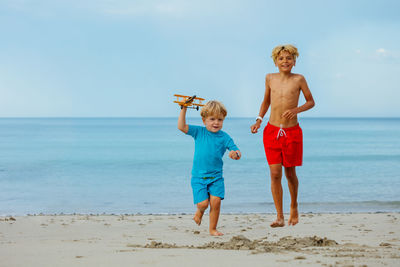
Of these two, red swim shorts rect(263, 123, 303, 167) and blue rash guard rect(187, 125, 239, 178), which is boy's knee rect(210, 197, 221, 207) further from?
red swim shorts rect(263, 123, 303, 167)

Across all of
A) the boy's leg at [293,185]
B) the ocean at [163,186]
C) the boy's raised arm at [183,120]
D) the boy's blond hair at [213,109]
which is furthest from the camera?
the ocean at [163,186]

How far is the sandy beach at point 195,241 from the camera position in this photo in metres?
4.73

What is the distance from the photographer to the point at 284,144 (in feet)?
18.9

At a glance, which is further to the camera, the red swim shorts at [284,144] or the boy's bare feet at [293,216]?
the boy's bare feet at [293,216]

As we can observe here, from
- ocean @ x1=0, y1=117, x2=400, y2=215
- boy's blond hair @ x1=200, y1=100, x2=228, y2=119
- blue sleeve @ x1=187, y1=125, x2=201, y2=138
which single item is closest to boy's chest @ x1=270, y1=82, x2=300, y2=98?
boy's blond hair @ x1=200, y1=100, x2=228, y2=119

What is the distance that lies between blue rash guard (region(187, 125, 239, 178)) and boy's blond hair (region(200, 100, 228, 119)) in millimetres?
182

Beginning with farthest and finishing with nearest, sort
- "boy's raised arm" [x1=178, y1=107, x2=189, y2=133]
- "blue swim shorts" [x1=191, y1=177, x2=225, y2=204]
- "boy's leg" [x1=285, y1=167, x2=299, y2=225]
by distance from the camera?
1. "boy's leg" [x1=285, y1=167, x2=299, y2=225]
2. "blue swim shorts" [x1=191, y1=177, x2=225, y2=204]
3. "boy's raised arm" [x1=178, y1=107, x2=189, y2=133]

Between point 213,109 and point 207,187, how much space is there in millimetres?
900

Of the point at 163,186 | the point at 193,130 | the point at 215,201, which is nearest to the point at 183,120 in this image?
the point at 193,130

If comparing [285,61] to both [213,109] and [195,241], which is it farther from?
[195,241]

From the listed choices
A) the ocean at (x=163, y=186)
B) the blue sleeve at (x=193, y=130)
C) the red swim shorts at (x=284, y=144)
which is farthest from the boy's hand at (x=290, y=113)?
the ocean at (x=163, y=186)

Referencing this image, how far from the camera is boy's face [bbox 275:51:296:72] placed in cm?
570

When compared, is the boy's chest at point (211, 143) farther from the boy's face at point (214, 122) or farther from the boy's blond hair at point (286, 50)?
the boy's blond hair at point (286, 50)

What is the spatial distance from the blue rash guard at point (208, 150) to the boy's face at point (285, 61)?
3.30ft
